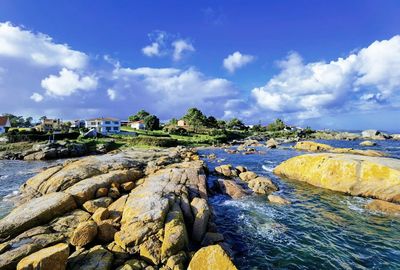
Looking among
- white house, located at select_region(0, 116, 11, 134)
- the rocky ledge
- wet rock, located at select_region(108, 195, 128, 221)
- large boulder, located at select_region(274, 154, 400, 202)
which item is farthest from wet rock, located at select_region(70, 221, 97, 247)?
white house, located at select_region(0, 116, 11, 134)

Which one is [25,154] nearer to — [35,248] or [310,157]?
[35,248]

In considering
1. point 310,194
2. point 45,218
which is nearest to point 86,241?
point 45,218

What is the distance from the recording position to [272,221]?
666 inches

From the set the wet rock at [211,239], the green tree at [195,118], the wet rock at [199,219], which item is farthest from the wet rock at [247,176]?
the green tree at [195,118]

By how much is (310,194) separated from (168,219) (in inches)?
637

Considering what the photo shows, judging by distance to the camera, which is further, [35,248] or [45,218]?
[45,218]

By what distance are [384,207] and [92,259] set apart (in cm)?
2028

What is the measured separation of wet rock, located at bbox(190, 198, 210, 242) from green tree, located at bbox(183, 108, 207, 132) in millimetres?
120130

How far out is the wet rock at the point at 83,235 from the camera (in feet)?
36.6

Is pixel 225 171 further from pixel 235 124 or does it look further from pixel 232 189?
pixel 235 124

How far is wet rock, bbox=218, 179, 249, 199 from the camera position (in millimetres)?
22703

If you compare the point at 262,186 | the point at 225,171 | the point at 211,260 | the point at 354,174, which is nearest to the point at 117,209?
the point at 211,260

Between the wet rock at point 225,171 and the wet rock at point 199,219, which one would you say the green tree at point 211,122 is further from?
the wet rock at point 199,219

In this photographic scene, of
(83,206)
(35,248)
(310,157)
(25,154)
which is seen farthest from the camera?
(25,154)
